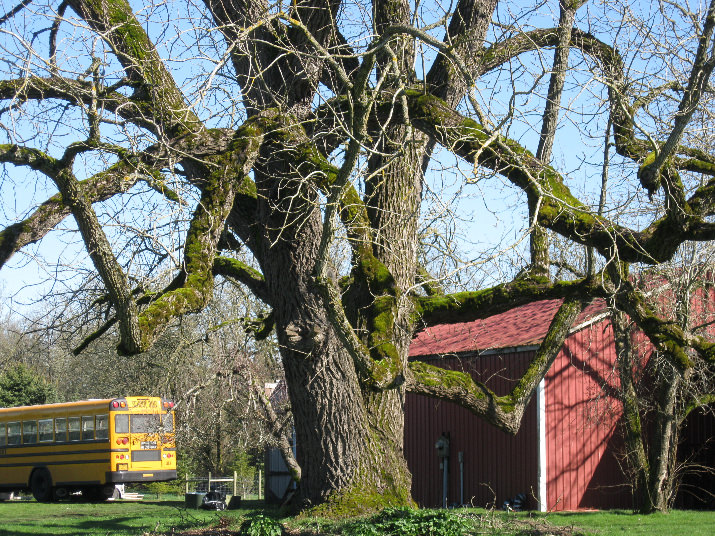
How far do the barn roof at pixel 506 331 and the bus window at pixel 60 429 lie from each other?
12023 millimetres

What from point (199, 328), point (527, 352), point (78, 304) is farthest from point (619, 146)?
point (199, 328)

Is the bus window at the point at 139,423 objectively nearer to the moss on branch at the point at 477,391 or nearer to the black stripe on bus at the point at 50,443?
the black stripe on bus at the point at 50,443

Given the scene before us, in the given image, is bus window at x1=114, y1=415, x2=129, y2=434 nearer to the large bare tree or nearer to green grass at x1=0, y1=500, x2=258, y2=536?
green grass at x1=0, y1=500, x2=258, y2=536

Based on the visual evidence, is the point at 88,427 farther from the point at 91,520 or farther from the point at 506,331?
the point at 506,331

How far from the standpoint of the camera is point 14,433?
1098 inches

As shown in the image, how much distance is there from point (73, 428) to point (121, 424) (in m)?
2.02

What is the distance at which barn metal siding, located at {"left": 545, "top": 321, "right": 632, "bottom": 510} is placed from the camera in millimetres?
17828

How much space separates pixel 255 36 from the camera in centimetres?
939

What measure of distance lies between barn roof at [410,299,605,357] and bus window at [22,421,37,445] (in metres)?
13.6

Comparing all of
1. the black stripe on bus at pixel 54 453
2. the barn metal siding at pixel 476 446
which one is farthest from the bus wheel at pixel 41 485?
the barn metal siding at pixel 476 446

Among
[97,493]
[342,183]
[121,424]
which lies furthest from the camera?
[97,493]

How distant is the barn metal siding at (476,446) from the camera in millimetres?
18000

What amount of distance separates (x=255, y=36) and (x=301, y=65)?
64cm

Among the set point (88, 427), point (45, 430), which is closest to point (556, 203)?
point (88, 427)
